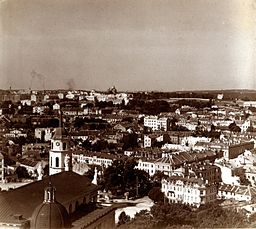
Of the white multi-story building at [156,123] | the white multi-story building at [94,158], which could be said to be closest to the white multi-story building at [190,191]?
the white multi-story building at [94,158]

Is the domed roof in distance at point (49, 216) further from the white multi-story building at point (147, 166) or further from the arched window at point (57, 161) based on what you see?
the white multi-story building at point (147, 166)

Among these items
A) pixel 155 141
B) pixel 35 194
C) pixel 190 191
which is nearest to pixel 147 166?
pixel 155 141

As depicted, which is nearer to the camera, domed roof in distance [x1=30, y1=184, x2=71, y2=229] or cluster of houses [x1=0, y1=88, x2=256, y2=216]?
domed roof in distance [x1=30, y1=184, x2=71, y2=229]

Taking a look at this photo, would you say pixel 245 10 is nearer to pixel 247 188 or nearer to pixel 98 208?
pixel 98 208

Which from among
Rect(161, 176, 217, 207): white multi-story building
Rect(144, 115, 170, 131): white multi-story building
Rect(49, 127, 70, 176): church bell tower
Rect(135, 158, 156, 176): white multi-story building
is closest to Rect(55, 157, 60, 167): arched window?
Rect(49, 127, 70, 176): church bell tower

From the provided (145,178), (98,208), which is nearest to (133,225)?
(98,208)

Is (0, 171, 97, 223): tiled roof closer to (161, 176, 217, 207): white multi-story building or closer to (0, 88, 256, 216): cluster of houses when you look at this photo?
Answer: (0, 88, 256, 216): cluster of houses
